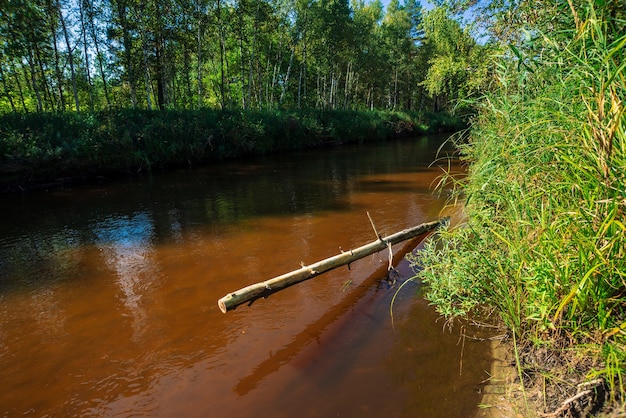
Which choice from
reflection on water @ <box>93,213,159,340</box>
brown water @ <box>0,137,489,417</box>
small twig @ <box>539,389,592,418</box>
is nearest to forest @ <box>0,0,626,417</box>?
small twig @ <box>539,389,592,418</box>

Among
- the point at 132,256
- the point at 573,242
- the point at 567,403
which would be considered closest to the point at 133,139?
the point at 132,256

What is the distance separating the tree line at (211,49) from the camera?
17578mm

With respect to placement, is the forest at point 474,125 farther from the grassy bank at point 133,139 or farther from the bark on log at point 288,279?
the bark on log at point 288,279

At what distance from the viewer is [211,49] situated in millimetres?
29922

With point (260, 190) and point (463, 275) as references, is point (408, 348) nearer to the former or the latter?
point (463, 275)

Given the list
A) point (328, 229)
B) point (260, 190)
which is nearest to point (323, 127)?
point (260, 190)

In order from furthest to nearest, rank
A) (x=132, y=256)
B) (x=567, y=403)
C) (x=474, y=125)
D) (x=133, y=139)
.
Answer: (x=133, y=139)
(x=474, y=125)
(x=132, y=256)
(x=567, y=403)

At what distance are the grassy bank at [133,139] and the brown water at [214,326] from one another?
4282 millimetres

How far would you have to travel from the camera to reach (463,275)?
2953mm

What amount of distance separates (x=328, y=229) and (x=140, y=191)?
7.36 m

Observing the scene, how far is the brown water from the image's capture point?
2992 mm

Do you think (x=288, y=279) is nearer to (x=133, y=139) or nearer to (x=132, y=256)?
(x=132, y=256)

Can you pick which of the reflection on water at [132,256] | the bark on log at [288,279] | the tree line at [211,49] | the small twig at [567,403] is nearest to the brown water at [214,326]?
the reflection on water at [132,256]

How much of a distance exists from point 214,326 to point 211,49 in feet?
101
